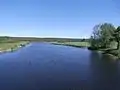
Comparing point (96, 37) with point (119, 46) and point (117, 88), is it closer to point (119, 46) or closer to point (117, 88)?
point (119, 46)

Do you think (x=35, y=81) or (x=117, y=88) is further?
(x=35, y=81)

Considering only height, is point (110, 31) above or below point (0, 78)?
above

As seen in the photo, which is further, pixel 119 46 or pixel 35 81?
Answer: pixel 119 46

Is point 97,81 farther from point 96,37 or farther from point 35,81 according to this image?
point 96,37

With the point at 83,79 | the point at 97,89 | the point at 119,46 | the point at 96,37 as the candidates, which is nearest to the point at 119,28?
the point at 119,46

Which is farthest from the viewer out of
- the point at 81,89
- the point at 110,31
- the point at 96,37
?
the point at 96,37

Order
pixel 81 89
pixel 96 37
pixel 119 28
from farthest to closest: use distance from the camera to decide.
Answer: pixel 96 37 < pixel 119 28 < pixel 81 89

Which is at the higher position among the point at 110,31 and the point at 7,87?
the point at 110,31

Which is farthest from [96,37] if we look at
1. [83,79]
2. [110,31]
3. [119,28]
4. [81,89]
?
[81,89]

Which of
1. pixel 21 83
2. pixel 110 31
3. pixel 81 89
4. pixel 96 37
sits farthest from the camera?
pixel 96 37
